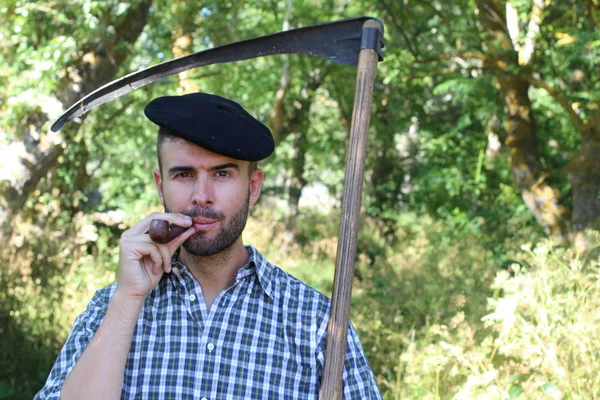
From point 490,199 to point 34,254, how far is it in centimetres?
655

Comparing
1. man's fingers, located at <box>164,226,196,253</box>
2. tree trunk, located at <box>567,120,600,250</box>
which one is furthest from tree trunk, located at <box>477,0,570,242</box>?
man's fingers, located at <box>164,226,196,253</box>

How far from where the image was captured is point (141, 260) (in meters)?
1.95

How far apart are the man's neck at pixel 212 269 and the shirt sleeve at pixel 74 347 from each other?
10.1 inches

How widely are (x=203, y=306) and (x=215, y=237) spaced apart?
0.20 meters

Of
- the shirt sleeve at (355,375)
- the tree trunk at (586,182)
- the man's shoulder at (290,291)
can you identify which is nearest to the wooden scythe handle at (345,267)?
the shirt sleeve at (355,375)

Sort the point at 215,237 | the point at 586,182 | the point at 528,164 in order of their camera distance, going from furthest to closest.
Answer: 1. the point at 528,164
2. the point at 586,182
3. the point at 215,237

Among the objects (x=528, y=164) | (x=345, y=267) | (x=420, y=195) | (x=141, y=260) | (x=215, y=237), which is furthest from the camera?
(x=420, y=195)

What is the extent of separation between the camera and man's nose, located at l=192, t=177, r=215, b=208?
2.02 meters

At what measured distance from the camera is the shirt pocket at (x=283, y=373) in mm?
1956

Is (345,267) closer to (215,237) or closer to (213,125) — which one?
(215,237)

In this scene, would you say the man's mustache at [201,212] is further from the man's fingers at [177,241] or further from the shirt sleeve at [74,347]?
the shirt sleeve at [74,347]

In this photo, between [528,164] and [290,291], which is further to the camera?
[528,164]

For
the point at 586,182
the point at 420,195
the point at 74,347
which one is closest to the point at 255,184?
the point at 74,347

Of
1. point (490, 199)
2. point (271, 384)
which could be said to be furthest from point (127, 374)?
point (490, 199)
